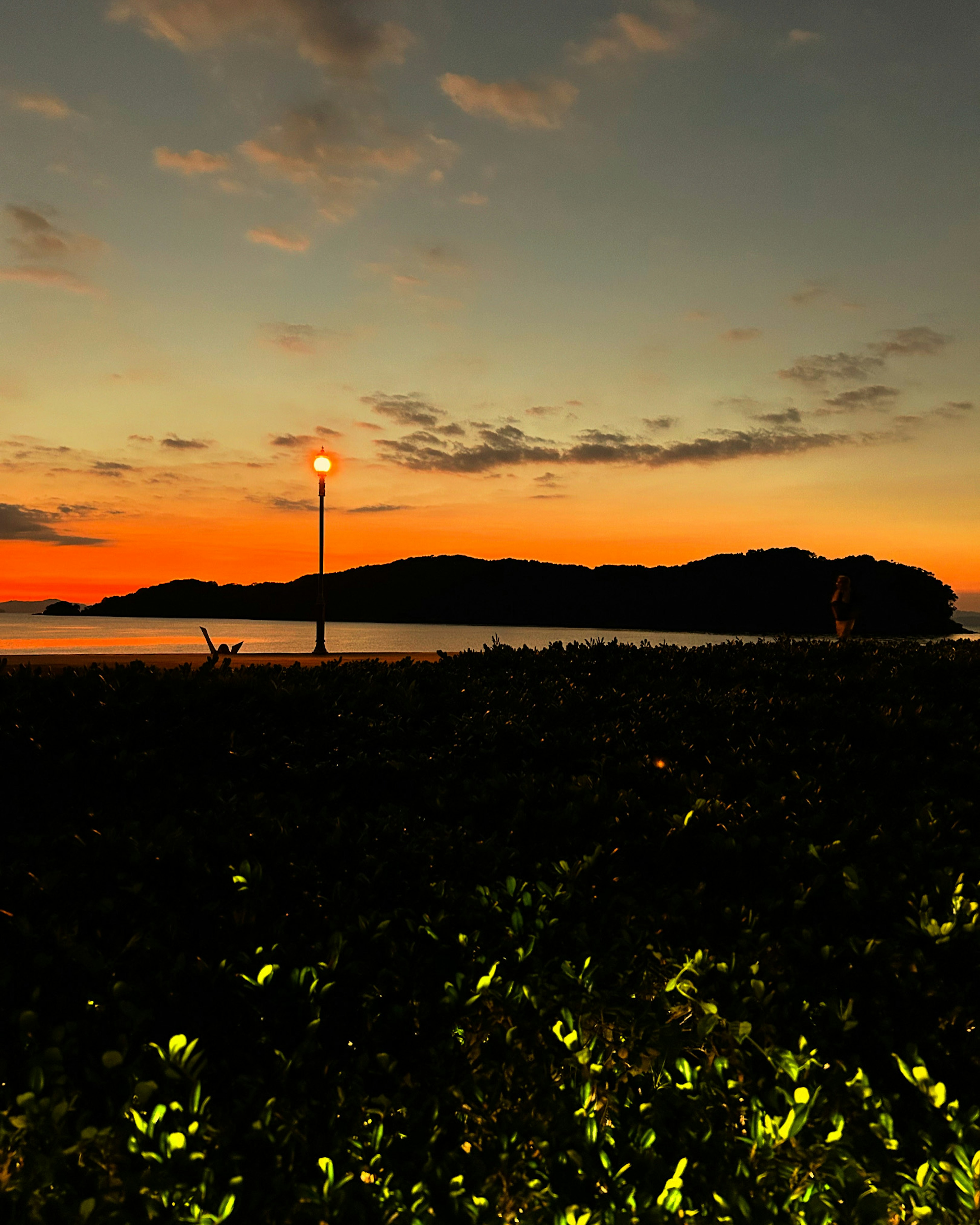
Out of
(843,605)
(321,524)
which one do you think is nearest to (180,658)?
(321,524)

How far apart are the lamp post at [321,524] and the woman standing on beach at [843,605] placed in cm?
1447

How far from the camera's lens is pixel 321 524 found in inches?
1021

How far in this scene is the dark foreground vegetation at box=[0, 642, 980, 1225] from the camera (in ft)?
9.26

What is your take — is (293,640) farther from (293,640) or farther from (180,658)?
(180,658)

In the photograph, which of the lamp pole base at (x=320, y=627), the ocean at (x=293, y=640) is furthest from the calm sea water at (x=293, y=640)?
the lamp pole base at (x=320, y=627)

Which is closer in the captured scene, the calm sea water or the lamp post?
the lamp post

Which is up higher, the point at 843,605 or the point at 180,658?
the point at 843,605

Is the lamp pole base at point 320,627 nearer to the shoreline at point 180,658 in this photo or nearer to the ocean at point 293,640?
the shoreline at point 180,658

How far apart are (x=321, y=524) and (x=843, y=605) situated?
16.1 m

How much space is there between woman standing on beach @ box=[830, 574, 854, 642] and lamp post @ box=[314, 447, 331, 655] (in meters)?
14.5

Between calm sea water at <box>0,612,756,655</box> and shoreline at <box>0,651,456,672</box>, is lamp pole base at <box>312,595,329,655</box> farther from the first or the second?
calm sea water at <box>0,612,756,655</box>

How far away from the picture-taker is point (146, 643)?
3514 inches

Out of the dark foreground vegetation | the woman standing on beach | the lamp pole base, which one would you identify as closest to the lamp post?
the lamp pole base

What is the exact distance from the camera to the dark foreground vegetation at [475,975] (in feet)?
9.26
